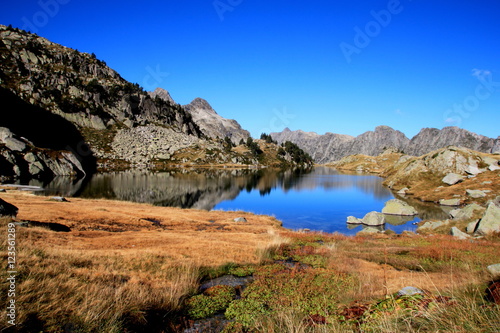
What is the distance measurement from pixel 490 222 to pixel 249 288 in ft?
115

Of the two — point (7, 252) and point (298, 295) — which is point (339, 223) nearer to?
point (298, 295)

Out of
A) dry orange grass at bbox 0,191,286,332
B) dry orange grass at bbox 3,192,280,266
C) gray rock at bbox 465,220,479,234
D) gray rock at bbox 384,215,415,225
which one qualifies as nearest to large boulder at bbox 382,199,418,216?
gray rock at bbox 384,215,415,225

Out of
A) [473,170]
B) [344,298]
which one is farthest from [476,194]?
[344,298]

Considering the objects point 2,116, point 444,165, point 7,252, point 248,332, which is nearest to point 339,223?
point 248,332

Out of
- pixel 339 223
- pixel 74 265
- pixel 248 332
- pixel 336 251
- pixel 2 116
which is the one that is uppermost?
pixel 2 116

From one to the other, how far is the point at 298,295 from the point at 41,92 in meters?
248

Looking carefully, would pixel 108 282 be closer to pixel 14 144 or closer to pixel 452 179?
pixel 452 179

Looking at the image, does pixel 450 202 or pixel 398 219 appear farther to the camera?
pixel 450 202

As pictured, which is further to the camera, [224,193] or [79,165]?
[79,165]

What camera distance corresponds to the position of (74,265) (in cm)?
1254

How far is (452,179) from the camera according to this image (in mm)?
84438

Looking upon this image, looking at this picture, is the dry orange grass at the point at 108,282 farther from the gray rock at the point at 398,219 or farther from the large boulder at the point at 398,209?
the large boulder at the point at 398,209

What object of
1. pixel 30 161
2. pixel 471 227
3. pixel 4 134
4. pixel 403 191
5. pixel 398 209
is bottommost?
pixel 398 209

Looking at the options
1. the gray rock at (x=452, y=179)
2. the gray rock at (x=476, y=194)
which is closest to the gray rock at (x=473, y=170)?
the gray rock at (x=452, y=179)
